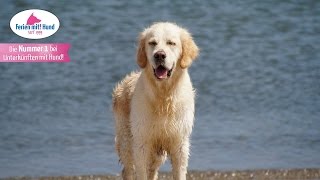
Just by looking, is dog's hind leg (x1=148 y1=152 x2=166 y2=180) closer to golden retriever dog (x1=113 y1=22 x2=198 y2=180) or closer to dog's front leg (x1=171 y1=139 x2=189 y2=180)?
golden retriever dog (x1=113 y1=22 x2=198 y2=180)

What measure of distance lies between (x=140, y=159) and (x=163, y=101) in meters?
0.54

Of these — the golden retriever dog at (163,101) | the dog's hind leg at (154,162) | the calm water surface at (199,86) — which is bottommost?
the calm water surface at (199,86)

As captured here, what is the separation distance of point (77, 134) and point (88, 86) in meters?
1.72

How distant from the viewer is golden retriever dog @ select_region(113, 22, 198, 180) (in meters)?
8.33

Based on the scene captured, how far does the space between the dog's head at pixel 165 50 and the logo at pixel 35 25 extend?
2.25 meters

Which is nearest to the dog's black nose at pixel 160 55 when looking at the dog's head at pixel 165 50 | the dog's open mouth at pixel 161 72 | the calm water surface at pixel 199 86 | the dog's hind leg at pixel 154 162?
the dog's head at pixel 165 50

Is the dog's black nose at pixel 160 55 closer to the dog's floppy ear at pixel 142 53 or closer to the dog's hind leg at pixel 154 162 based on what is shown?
the dog's floppy ear at pixel 142 53

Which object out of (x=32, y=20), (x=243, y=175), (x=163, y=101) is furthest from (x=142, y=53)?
(x=243, y=175)

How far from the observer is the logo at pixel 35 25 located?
34.5 feet

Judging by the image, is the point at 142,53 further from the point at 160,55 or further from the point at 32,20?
the point at 32,20


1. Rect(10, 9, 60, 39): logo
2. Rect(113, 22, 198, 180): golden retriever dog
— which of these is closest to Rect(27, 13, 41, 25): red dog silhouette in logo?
Rect(10, 9, 60, 39): logo

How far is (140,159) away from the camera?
340 inches

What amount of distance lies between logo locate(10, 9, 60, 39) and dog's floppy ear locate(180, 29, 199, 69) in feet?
7.91

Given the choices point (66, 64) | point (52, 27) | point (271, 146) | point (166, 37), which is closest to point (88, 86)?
point (66, 64)
